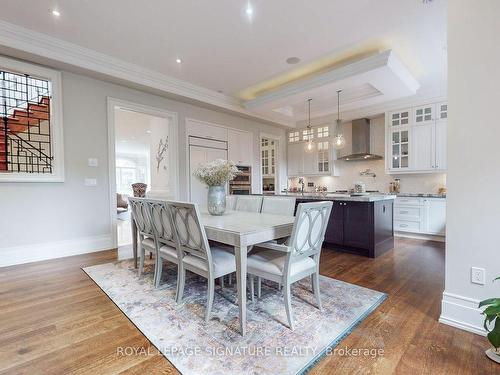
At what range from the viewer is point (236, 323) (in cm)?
191

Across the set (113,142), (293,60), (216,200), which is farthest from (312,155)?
(113,142)

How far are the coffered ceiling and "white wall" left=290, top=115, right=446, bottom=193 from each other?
1.72m

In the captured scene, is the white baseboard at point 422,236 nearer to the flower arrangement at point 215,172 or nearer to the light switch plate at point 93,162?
the flower arrangement at point 215,172

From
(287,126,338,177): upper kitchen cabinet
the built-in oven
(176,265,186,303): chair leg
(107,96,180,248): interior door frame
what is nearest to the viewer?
(176,265,186,303): chair leg

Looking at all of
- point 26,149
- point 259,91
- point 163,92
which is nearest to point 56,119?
point 26,149

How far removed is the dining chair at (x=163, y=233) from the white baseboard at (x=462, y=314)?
7.18 feet

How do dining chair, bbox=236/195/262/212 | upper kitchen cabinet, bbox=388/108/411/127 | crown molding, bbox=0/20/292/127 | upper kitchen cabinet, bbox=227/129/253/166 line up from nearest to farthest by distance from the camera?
crown molding, bbox=0/20/292/127 < dining chair, bbox=236/195/262/212 < upper kitchen cabinet, bbox=388/108/411/127 < upper kitchen cabinet, bbox=227/129/253/166

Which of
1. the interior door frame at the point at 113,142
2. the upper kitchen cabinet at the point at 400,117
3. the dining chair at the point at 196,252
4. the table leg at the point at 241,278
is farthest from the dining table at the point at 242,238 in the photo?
the upper kitchen cabinet at the point at 400,117

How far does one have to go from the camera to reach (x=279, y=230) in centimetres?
204

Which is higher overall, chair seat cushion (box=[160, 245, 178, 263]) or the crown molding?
the crown molding

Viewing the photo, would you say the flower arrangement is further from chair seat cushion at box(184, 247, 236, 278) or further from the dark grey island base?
the dark grey island base

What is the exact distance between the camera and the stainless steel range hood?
5.79 meters

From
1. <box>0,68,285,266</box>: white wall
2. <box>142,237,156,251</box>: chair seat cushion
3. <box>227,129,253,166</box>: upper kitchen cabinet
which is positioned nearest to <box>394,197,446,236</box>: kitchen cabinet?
<box>227,129,253,166</box>: upper kitchen cabinet

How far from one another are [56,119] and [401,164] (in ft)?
20.3
